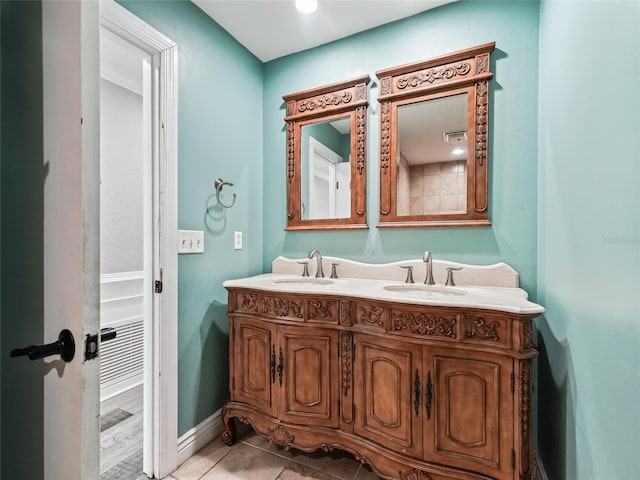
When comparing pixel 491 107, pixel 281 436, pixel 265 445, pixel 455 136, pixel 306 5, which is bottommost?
pixel 265 445

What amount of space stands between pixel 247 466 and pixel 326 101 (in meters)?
2.14

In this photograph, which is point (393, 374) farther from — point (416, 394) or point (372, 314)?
point (372, 314)

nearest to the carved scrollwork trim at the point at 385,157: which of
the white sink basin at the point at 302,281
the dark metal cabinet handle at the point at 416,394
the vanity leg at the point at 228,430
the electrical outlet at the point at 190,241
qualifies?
the white sink basin at the point at 302,281

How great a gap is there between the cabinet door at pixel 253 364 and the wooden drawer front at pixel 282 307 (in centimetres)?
8

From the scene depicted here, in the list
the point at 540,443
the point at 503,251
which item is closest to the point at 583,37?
the point at 503,251

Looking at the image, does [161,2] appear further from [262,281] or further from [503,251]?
[503,251]

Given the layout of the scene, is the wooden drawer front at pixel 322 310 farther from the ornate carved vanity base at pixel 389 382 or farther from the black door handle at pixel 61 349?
the black door handle at pixel 61 349

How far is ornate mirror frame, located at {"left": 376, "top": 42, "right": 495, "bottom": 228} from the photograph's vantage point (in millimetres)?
1506

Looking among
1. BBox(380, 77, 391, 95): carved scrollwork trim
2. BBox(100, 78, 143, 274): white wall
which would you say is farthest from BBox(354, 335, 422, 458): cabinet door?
BBox(100, 78, 143, 274): white wall

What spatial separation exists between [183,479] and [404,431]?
3.55 ft

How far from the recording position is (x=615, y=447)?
0.64 m

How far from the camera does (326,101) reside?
1893 mm

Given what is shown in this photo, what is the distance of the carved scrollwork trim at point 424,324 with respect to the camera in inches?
43.4

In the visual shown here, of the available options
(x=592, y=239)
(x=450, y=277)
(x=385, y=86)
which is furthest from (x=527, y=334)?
(x=385, y=86)
